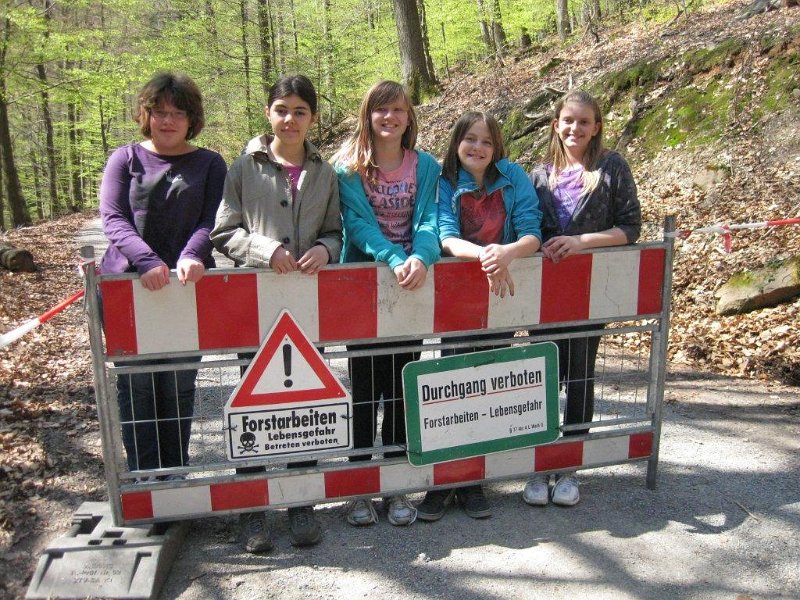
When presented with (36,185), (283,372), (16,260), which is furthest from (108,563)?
(36,185)

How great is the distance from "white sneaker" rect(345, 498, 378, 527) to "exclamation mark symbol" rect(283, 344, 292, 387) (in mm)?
734

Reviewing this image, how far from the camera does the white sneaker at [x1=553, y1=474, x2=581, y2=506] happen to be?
355cm

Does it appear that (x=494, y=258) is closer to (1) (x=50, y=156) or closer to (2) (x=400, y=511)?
(2) (x=400, y=511)

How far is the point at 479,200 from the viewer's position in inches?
138

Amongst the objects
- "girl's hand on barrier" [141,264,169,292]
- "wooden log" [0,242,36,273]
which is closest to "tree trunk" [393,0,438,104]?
"wooden log" [0,242,36,273]

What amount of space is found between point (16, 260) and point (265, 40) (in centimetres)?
1446

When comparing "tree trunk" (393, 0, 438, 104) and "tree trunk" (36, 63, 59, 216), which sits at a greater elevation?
"tree trunk" (393, 0, 438, 104)

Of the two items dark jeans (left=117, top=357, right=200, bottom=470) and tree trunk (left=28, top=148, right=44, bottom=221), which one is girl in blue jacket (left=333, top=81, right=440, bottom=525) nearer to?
dark jeans (left=117, top=357, right=200, bottom=470)

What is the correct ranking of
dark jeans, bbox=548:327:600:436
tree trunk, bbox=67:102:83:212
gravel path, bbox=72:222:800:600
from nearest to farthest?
gravel path, bbox=72:222:800:600 → dark jeans, bbox=548:327:600:436 → tree trunk, bbox=67:102:83:212

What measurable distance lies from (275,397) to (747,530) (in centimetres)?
243

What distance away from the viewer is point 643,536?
3252 mm

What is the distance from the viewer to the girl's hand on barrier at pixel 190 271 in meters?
2.86

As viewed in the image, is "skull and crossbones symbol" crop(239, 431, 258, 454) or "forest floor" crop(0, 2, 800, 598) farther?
"forest floor" crop(0, 2, 800, 598)

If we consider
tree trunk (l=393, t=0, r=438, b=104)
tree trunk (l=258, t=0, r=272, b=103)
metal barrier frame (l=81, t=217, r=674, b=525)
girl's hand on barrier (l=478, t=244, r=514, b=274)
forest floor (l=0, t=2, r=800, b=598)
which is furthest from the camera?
tree trunk (l=258, t=0, r=272, b=103)
